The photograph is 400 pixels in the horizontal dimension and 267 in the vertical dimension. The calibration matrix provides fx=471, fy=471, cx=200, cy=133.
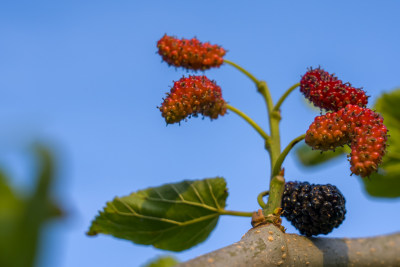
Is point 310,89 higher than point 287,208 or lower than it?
higher

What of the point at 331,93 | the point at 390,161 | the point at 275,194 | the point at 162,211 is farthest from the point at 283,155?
the point at 390,161

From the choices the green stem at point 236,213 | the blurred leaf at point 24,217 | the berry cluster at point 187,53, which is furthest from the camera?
the berry cluster at point 187,53

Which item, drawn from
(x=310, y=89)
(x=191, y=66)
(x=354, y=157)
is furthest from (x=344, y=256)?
(x=191, y=66)

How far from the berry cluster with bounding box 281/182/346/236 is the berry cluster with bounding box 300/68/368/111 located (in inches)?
9.5

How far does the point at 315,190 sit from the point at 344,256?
0.20 meters

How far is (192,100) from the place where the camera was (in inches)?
51.2

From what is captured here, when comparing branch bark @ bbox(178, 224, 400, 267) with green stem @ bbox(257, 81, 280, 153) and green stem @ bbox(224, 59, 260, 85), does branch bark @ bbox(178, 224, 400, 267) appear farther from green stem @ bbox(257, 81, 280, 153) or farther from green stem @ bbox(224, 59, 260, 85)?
green stem @ bbox(224, 59, 260, 85)

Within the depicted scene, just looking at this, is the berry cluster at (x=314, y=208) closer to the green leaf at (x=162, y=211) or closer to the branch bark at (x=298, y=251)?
the branch bark at (x=298, y=251)

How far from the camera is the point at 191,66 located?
1513mm

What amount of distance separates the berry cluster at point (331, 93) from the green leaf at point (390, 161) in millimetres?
861

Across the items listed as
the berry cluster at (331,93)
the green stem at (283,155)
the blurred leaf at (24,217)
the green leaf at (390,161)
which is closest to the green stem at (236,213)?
the green stem at (283,155)

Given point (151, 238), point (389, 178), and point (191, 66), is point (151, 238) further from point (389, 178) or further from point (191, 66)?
point (389, 178)

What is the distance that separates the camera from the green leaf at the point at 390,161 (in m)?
2.20

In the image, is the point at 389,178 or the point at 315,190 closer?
the point at 315,190
